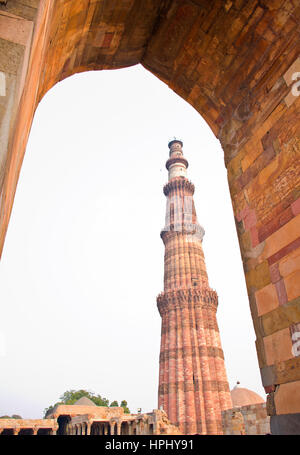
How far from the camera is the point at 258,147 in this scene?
9.68ft

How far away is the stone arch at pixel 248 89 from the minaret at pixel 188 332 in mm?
19161

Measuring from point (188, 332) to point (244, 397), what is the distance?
11264 millimetres

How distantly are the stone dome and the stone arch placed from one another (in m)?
28.7

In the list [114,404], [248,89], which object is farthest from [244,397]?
[248,89]

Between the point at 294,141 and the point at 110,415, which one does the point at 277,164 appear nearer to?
the point at 294,141

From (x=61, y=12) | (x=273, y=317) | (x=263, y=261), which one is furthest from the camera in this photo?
(x=263, y=261)

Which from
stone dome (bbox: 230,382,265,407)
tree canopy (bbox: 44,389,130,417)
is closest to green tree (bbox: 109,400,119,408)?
tree canopy (bbox: 44,389,130,417)

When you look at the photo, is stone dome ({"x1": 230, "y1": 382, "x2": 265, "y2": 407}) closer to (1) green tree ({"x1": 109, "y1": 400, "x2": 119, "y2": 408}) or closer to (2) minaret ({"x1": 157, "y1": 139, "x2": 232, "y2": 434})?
(2) minaret ({"x1": 157, "y1": 139, "x2": 232, "y2": 434})

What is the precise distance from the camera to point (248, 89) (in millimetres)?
3084

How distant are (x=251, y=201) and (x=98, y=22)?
2131mm

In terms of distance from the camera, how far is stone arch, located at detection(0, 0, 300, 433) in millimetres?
2322

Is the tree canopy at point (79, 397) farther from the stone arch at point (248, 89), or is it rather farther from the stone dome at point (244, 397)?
the stone arch at point (248, 89)

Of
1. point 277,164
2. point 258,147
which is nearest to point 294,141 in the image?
point 277,164

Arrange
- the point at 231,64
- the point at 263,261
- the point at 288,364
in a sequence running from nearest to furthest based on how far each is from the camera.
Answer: the point at 288,364, the point at 263,261, the point at 231,64
